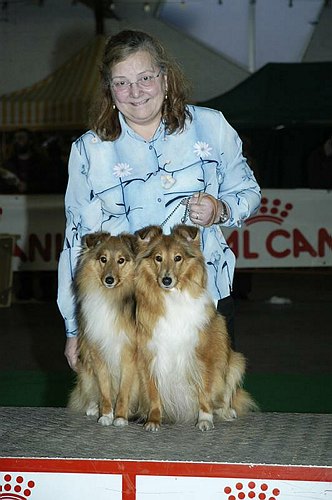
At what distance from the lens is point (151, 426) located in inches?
126

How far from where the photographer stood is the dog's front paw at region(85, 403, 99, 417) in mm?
3512

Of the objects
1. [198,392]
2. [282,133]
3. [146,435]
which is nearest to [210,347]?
[198,392]

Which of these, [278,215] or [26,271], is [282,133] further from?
[26,271]

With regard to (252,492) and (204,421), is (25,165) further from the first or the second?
(252,492)

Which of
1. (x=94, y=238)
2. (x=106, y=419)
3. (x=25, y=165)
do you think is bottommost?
(x=106, y=419)

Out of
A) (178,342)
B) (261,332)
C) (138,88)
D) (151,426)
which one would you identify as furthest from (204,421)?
(261,332)

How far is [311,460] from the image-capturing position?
269 cm

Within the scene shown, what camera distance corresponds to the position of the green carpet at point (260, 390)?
626 centimetres

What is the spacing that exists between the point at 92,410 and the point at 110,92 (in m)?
1.20

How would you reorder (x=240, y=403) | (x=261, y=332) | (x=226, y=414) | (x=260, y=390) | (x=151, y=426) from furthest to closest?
1. (x=261, y=332)
2. (x=260, y=390)
3. (x=240, y=403)
4. (x=226, y=414)
5. (x=151, y=426)

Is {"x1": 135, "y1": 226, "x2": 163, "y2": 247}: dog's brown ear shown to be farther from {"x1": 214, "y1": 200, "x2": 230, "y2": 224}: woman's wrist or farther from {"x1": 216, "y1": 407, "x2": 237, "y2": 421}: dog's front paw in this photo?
{"x1": 216, "y1": 407, "x2": 237, "y2": 421}: dog's front paw

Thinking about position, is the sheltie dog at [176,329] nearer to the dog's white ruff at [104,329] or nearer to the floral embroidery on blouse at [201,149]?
the dog's white ruff at [104,329]

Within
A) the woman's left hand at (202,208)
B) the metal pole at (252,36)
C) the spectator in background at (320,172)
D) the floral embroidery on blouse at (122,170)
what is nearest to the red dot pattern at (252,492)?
the woman's left hand at (202,208)

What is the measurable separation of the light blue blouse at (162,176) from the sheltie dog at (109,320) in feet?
0.40
